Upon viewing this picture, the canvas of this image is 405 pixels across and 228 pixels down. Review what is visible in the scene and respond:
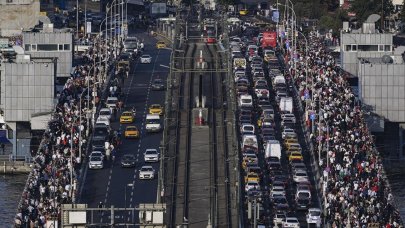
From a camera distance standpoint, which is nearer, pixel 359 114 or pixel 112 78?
pixel 359 114

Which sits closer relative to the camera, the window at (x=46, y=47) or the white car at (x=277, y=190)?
the white car at (x=277, y=190)

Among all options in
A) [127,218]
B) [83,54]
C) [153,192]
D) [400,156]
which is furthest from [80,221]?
[83,54]

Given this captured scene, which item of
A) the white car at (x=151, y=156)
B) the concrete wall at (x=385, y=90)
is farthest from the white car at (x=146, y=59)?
the white car at (x=151, y=156)

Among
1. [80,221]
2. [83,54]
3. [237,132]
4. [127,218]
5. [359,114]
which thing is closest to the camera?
[80,221]

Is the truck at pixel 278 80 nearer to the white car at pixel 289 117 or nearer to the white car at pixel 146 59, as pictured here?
the white car at pixel 289 117

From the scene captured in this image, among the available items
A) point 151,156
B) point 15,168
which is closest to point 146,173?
point 151,156

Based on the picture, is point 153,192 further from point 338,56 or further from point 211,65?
point 338,56

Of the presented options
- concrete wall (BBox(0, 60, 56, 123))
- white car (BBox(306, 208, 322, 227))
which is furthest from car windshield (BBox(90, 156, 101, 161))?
concrete wall (BBox(0, 60, 56, 123))
